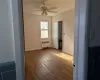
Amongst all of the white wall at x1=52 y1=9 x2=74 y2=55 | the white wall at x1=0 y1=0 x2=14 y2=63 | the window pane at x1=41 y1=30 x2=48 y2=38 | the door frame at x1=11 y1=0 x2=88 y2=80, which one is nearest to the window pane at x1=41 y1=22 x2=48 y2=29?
Result: the window pane at x1=41 y1=30 x2=48 y2=38

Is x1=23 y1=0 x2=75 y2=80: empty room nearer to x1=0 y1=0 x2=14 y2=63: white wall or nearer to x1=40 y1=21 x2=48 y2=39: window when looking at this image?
x1=40 y1=21 x2=48 y2=39: window

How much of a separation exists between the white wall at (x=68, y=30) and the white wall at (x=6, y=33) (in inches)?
200

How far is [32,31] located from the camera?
23.5ft

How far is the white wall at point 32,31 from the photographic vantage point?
6.95 meters

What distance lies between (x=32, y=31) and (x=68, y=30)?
2665 millimetres

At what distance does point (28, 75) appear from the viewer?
323 centimetres

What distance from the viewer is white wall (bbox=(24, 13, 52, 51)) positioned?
6.95 metres

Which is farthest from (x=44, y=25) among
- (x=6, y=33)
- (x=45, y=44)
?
(x=6, y=33)

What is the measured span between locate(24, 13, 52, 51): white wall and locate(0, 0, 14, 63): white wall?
6.28m

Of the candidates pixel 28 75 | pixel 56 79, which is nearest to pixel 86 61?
pixel 56 79

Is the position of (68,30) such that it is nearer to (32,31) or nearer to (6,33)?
(32,31)

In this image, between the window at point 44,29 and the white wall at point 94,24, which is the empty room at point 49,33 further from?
the white wall at point 94,24

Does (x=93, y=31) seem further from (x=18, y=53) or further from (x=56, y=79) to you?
(x=56, y=79)

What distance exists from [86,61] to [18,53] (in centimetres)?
78
